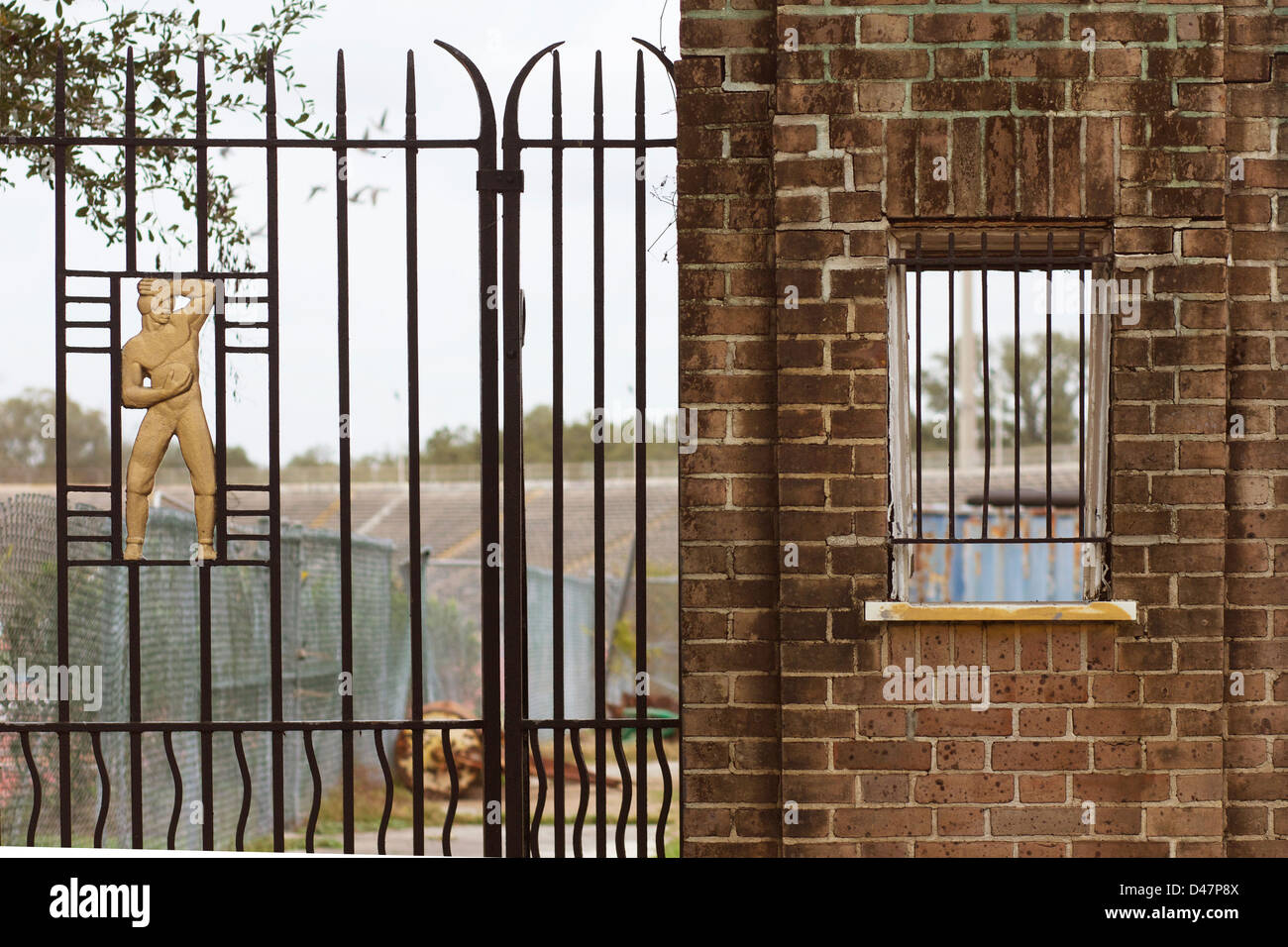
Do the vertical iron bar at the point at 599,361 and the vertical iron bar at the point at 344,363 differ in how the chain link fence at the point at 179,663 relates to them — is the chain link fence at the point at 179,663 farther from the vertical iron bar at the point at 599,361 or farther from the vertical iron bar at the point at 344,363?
the vertical iron bar at the point at 599,361

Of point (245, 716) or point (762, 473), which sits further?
point (245, 716)

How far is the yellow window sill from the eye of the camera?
3.55 metres

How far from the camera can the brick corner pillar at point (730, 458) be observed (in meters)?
3.69

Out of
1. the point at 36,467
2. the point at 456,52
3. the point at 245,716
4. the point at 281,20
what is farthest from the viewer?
the point at 36,467

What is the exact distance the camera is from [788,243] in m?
3.62

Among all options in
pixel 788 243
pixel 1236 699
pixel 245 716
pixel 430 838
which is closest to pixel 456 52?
pixel 788 243

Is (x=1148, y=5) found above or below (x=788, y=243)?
above

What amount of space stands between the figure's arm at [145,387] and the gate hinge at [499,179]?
1.19m

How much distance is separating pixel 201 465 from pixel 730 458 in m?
1.79

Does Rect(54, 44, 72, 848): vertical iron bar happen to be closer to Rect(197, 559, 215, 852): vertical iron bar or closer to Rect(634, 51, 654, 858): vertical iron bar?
Rect(197, 559, 215, 852): vertical iron bar

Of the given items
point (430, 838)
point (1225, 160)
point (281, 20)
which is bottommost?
point (430, 838)

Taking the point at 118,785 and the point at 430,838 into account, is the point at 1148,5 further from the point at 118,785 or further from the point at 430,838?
the point at 430,838

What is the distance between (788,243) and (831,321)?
0.28 metres

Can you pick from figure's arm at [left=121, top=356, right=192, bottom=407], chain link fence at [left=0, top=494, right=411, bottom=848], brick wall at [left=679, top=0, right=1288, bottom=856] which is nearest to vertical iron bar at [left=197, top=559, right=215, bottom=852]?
chain link fence at [left=0, top=494, right=411, bottom=848]
